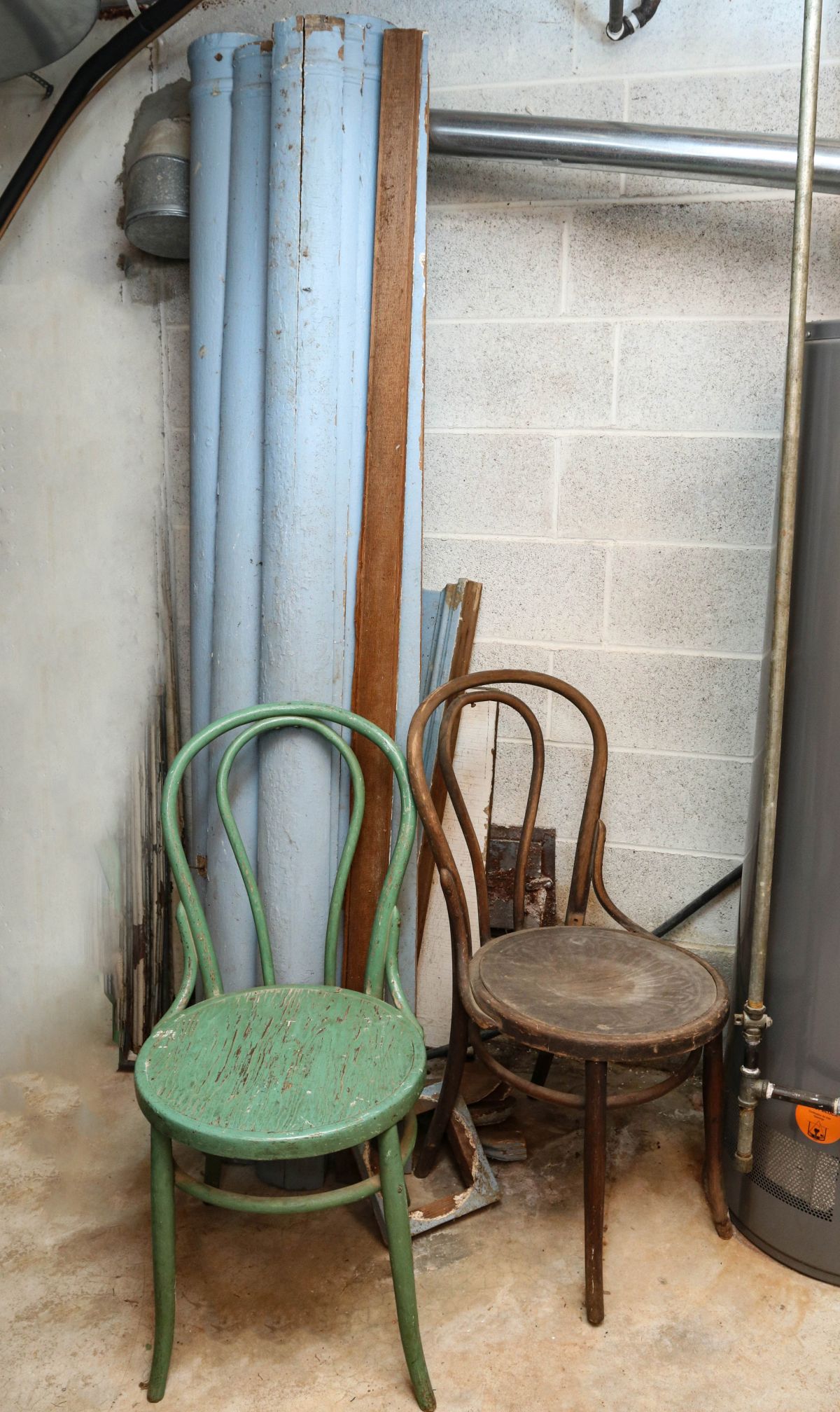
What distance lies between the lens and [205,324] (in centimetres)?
171

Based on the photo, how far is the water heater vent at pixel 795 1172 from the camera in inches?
57.8

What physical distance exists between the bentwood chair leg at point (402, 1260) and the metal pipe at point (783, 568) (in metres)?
0.55

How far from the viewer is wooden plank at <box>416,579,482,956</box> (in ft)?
6.23

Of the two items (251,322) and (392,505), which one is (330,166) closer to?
(251,322)

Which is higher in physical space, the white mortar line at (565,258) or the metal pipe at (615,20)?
the metal pipe at (615,20)

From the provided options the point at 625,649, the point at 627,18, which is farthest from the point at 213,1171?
the point at 627,18

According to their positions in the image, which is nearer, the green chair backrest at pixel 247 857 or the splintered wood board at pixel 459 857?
the green chair backrest at pixel 247 857

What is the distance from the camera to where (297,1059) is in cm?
131

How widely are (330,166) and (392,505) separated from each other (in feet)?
1.69

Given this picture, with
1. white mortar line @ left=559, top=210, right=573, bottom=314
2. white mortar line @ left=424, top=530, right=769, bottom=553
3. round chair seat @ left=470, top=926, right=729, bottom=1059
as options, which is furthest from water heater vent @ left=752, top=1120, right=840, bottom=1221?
white mortar line @ left=559, top=210, right=573, bottom=314

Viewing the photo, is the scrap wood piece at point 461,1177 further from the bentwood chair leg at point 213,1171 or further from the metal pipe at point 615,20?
the metal pipe at point 615,20

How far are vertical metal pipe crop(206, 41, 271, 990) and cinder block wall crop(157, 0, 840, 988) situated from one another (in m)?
0.33

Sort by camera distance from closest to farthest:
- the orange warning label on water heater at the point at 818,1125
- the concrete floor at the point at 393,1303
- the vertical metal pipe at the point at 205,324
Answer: the concrete floor at the point at 393,1303 < the orange warning label on water heater at the point at 818,1125 < the vertical metal pipe at the point at 205,324

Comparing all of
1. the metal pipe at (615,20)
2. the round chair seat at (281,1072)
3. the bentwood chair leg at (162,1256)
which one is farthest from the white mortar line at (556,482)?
the bentwood chair leg at (162,1256)
